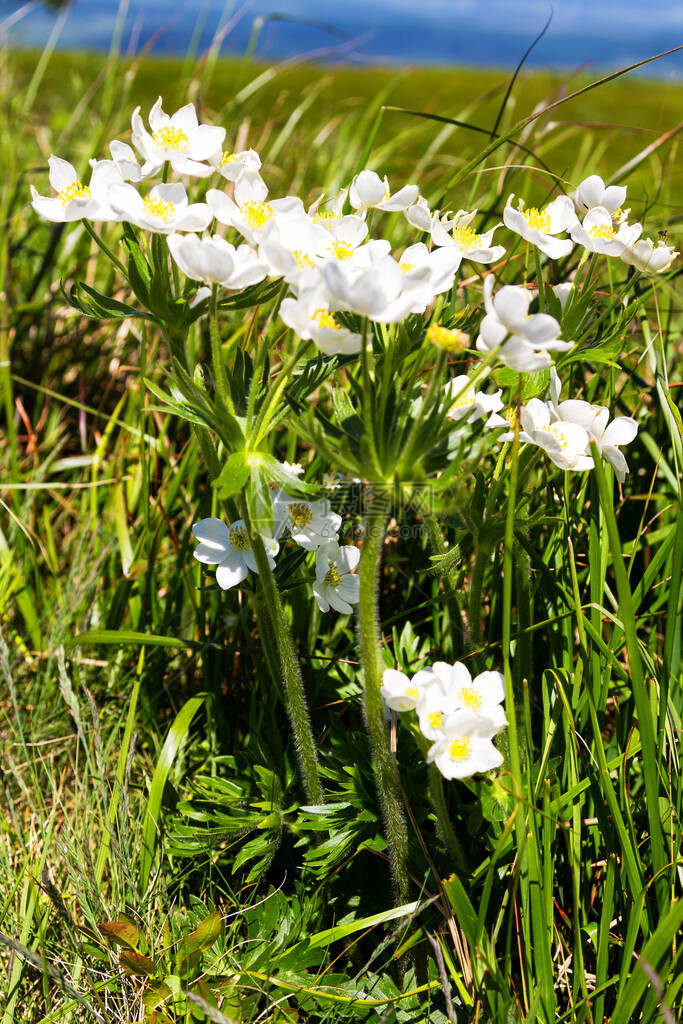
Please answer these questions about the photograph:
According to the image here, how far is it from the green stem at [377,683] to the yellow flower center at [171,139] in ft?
2.14

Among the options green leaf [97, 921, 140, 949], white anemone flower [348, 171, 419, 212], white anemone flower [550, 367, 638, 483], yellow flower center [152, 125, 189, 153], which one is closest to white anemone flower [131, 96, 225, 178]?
yellow flower center [152, 125, 189, 153]

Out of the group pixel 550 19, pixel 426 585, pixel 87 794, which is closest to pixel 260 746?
pixel 87 794

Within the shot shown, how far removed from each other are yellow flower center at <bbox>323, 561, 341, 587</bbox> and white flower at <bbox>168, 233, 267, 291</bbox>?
0.55m

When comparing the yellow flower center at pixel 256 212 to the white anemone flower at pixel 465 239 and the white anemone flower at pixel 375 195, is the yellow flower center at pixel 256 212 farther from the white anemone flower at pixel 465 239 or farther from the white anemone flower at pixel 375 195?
the white anemone flower at pixel 465 239

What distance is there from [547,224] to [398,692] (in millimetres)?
836

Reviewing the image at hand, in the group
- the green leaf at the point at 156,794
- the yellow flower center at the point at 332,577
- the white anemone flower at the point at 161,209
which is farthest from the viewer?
the green leaf at the point at 156,794

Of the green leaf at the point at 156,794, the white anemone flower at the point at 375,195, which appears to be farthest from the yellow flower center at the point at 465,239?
the green leaf at the point at 156,794

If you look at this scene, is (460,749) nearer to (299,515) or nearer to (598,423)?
(299,515)

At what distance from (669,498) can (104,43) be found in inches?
758

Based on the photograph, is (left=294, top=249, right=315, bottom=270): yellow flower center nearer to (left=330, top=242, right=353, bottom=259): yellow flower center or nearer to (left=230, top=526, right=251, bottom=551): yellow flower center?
(left=330, top=242, right=353, bottom=259): yellow flower center

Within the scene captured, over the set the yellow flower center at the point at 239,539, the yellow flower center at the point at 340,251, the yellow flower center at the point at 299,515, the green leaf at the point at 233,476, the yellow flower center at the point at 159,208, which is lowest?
the yellow flower center at the point at 239,539

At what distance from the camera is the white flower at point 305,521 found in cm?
133

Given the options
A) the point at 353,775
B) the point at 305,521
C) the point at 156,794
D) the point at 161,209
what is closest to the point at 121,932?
the point at 156,794

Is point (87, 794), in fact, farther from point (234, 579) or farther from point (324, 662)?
point (234, 579)
